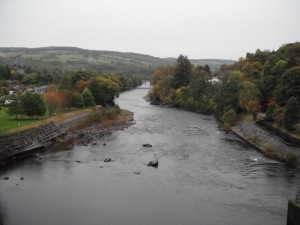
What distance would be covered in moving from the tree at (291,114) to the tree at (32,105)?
37.9 m

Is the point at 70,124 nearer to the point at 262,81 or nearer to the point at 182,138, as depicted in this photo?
the point at 182,138

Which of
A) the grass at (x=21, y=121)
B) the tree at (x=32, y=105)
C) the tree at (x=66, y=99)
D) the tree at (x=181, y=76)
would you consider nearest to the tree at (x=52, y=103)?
the grass at (x=21, y=121)

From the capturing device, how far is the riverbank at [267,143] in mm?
39250

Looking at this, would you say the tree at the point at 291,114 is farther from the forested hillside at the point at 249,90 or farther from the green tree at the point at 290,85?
the green tree at the point at 290,85

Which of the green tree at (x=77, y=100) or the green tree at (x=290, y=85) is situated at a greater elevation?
the green tree at (x=290, y=85)

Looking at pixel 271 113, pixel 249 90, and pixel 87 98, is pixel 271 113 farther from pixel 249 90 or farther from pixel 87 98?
pixel 87 98

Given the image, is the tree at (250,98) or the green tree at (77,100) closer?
the tree at (250,98)

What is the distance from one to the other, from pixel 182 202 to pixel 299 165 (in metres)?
16.2

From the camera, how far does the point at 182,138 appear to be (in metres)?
53.8

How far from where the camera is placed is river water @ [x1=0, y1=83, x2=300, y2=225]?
2667 centimetres

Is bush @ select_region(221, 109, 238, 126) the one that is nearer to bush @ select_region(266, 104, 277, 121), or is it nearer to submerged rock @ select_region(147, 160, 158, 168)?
bush @ select_region(266, 104, 277, 121)

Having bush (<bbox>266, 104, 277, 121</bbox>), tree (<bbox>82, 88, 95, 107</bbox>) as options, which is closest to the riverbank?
bush (<bbox>266, 104, 277, 121</bbox>)

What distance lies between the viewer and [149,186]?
32.8 metres

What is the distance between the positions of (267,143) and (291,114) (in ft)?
15.7
